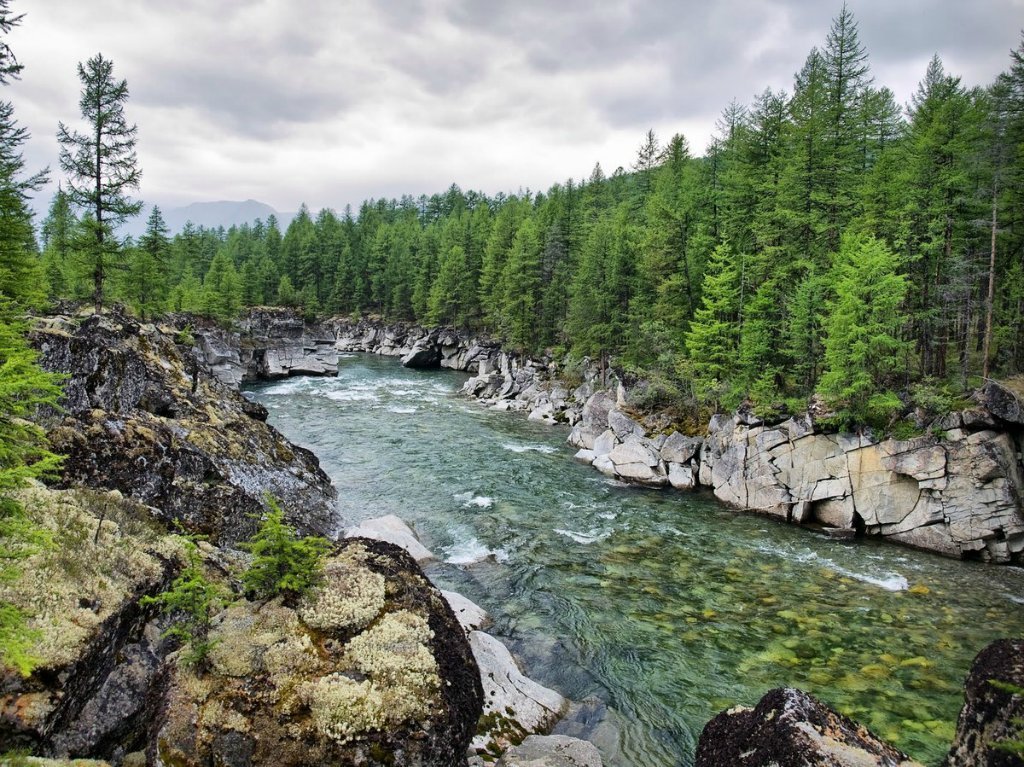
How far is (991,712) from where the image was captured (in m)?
6.10

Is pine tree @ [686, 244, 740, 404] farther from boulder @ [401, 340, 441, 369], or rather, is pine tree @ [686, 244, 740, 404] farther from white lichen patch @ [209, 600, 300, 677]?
boulder @ [401, 340, 441, 369]

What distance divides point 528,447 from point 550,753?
80.8 feet

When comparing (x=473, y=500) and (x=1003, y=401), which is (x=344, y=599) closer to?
(x=473, y=500)

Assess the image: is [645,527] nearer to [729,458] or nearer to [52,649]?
[729,458]

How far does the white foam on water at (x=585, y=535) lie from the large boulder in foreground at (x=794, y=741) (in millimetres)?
12676

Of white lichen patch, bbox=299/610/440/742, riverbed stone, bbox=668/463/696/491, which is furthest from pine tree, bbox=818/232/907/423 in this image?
white lichen patch, bbox=299/610/440/742

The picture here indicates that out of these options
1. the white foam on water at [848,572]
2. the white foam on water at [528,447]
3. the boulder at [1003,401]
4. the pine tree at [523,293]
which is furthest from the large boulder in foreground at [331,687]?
the pine tree at [523,293]

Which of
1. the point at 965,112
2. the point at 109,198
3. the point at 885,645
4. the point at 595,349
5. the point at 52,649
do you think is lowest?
the point at 885,645

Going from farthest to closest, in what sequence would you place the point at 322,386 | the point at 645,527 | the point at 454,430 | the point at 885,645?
the point at 322,386
the point at 454,430
the point at 645,527
the point at 885,645

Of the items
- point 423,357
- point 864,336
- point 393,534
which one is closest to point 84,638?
point 393,534

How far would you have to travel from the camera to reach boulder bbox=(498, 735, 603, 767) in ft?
25.7

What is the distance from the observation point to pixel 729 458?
2566 centimetres

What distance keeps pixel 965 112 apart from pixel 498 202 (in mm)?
115997

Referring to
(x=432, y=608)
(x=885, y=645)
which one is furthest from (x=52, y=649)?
(x=885, y=645)
